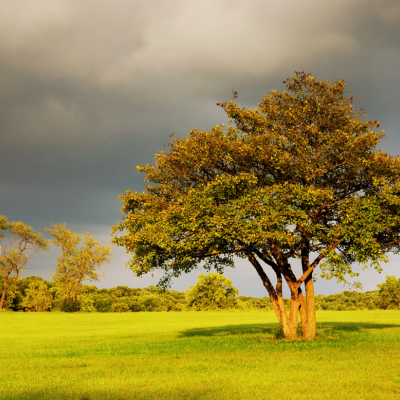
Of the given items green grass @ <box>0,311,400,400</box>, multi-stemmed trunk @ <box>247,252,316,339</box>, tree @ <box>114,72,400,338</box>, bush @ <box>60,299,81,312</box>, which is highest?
tree @ <box>114,72,400,338</box>

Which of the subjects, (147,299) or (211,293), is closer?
(211,293)

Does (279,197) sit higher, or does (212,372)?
(279,197)

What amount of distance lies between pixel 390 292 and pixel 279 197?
90869 mm

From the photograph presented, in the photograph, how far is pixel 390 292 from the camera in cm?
9862

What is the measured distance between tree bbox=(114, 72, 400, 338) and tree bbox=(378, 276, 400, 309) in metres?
81.3

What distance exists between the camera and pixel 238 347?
22.6 m

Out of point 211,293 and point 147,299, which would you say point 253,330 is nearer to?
point 211,293

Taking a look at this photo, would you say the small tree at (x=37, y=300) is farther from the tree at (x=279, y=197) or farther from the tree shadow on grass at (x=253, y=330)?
the tree at (x=279, y=197)

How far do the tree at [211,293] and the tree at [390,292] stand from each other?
38252 mm

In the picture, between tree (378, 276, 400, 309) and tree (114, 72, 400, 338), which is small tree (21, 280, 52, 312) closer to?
tree (114, 72, 400, 338)

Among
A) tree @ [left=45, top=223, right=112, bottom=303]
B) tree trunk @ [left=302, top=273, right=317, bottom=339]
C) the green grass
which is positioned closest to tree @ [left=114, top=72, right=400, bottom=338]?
tree trunk @ [left=302, top=273, right=317, bottom=339]

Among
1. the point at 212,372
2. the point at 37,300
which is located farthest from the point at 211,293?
the point at 212,372

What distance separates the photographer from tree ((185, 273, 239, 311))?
325ft

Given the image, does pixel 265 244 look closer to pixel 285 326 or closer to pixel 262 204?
pixel 262 204
